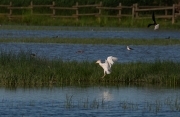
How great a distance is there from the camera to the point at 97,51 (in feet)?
100

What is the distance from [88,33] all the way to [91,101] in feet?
79.0

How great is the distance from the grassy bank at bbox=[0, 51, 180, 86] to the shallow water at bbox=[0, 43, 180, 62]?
17.7ft

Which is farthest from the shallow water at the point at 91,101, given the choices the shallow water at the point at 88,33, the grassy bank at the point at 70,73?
the shallow water at the point at 88,33

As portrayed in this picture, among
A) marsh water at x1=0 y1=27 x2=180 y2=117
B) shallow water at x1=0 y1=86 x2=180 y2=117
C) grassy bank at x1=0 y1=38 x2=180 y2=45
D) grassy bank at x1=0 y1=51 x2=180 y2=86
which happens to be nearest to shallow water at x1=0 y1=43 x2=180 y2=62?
grassy bank at x1=0 y1=38 x2=180 y2=45

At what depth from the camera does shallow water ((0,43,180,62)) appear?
1097 inches

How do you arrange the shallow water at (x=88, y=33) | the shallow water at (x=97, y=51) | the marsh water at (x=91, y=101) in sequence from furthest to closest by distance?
the shallow water at (x=88, y=33), the shallow water at (x=97, y=51), the marsh water at (x=91, y=101)

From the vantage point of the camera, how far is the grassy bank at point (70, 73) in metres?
20.2

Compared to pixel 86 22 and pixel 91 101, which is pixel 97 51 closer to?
pixel 91 101

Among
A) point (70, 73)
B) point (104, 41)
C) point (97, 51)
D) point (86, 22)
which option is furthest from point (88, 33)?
point (70, 73)

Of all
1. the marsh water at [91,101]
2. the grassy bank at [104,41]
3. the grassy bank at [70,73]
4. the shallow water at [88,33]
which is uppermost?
the grassy bank at [70,73]

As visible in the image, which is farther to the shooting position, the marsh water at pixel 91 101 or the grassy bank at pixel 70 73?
the grassy bank at pixel 70 73

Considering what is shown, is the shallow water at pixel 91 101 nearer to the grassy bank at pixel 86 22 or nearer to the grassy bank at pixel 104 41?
the grassy bank at pixel 104 41

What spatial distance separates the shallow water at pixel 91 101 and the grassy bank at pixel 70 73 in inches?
25.3

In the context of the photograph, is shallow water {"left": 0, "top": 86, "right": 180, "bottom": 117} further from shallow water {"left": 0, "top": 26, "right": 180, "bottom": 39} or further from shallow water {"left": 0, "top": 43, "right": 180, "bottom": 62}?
shallow water {"left": 0, "top": 26, "right": 180, "bottom": 39}
